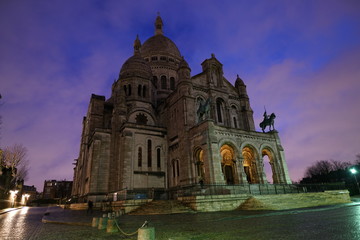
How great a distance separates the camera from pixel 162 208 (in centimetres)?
1736

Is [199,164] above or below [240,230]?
above

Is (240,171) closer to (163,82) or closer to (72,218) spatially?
(72,218)

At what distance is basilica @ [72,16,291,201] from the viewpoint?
24.1m

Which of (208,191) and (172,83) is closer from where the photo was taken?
(208,191)

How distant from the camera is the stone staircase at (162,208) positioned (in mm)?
17062

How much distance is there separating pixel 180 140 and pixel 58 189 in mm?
103847

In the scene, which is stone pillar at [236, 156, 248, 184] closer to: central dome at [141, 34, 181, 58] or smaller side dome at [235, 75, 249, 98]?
smaller side dome at [235, 75, 249, 98]

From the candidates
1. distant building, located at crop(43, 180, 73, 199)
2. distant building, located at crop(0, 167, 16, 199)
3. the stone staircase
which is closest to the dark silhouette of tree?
the stone staircase

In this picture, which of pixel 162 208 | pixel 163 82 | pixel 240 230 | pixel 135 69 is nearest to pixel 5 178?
pixel 135 69

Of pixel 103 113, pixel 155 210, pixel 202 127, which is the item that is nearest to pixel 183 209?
pixel 155 210

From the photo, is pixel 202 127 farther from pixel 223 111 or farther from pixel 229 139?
pixel 223 111

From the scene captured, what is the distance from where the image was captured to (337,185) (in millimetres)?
27500

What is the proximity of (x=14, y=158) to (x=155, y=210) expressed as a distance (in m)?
33.7

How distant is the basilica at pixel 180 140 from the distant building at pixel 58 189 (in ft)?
268
